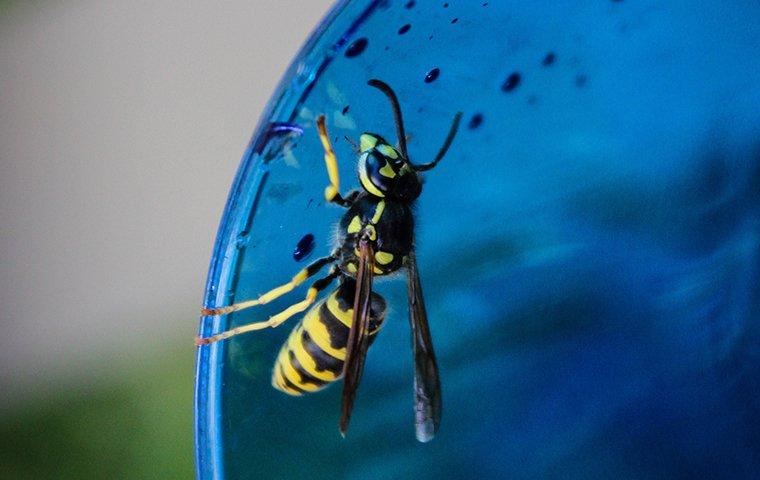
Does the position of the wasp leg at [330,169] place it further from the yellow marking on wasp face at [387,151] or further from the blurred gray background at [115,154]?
the blurred gray background at [115,154]

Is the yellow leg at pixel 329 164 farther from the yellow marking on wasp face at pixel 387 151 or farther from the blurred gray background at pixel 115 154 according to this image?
the blurred gray background at pixel 115 154

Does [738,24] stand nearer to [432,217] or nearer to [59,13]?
[432,217]

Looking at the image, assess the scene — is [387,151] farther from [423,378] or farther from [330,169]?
[423,378]

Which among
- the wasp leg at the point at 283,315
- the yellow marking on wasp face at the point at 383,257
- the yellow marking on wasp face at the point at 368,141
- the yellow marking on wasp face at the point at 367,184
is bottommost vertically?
the wasp leg at the point at 283,315

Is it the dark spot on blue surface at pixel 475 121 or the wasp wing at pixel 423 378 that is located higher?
the dark spot on blue surface at pixel 475 121

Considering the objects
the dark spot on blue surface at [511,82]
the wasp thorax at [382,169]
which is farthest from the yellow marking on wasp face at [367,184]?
the dark spot on blue surface at [511,82]

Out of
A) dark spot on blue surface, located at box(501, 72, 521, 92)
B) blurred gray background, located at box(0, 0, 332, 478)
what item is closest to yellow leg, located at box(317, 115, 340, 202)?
dark spot on blue surface, located at box(501, 72, 521, 92)

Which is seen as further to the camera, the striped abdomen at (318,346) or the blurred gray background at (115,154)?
the blurred gray background at (115,154)
